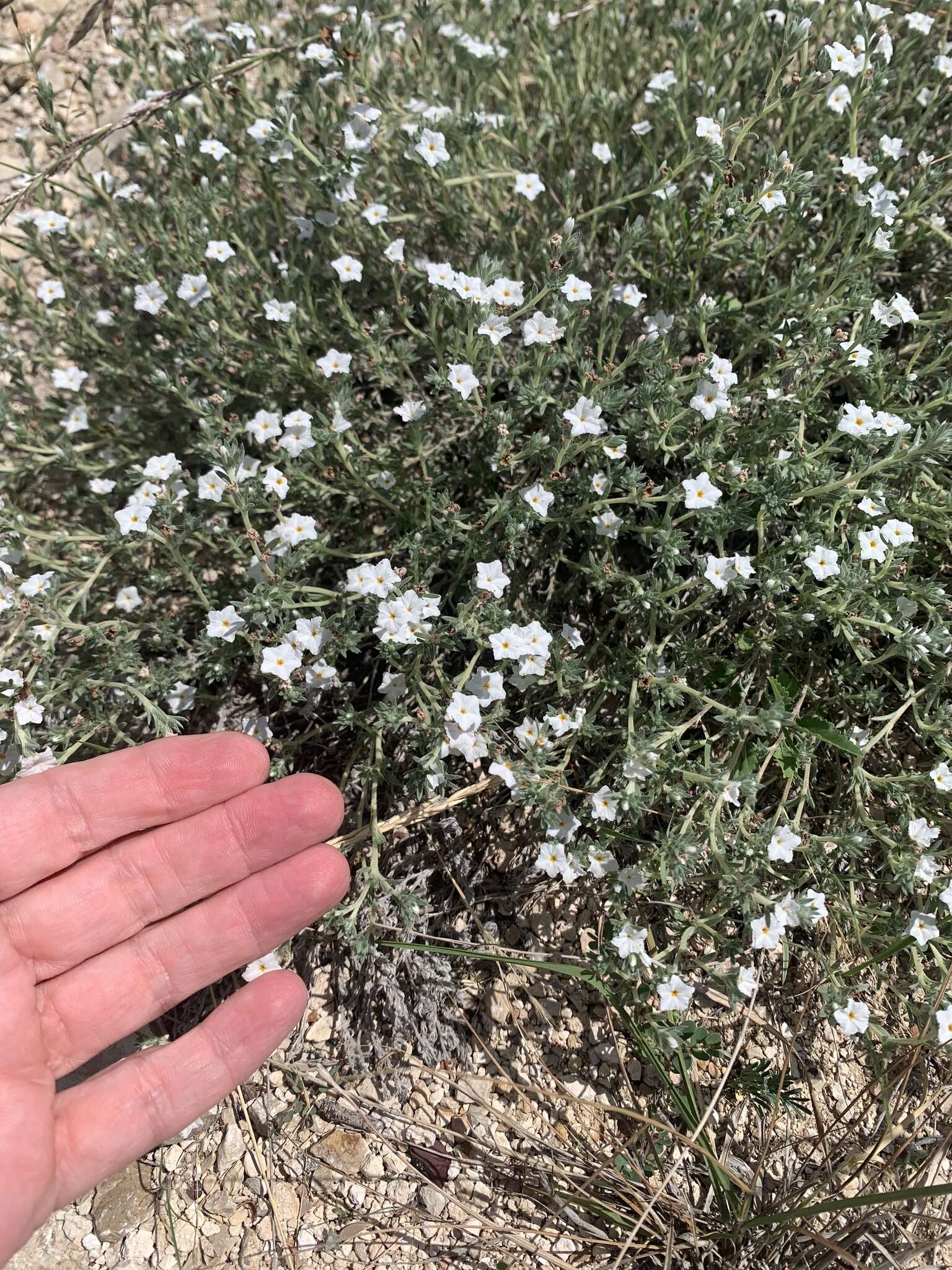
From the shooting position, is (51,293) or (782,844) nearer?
(782,844)

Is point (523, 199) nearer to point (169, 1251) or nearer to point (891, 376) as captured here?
point (891, 376)

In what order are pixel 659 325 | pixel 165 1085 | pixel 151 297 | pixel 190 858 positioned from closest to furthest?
pixel 165 1085 → pixel 190 858 → pixel 659 325 → pixel 151 297

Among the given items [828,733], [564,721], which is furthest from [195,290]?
[828,733]

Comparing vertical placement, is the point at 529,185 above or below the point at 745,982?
above

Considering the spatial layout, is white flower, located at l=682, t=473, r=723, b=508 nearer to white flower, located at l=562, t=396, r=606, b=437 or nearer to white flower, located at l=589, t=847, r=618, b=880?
white flower, located at l=562, t=396, r=606, b=437

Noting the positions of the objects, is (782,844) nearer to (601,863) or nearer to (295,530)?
(601,863)

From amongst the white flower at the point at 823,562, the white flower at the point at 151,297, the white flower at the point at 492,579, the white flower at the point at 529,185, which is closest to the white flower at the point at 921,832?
the white flower at the point at 823,562

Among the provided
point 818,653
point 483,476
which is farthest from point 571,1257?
point 483,476
